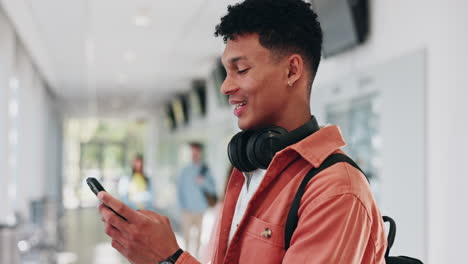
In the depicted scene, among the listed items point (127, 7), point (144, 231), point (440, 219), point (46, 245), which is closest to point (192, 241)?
point (46, 245)

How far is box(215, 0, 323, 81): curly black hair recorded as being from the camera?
1.02 metres

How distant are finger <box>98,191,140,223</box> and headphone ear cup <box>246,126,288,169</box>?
11.6 inches

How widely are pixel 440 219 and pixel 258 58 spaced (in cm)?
192

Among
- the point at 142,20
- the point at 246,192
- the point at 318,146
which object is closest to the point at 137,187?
the point at 142,20

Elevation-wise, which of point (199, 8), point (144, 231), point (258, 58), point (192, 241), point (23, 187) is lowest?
point (192, 241)

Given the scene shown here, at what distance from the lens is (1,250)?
3.68 meters

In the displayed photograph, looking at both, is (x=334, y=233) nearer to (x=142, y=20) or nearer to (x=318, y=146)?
(x=318, y=146)

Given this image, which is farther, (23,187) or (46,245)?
(23,187)

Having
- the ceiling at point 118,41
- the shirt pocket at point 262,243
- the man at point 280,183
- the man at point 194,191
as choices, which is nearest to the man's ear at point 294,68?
the man at point 280,183

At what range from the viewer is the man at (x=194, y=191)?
6.47 metres

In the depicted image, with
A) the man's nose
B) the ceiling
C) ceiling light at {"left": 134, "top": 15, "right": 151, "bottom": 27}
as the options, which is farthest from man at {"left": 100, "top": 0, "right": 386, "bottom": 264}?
ceiling light at {"left": 134, "top": 15, "right": 151, "bottom": 27}

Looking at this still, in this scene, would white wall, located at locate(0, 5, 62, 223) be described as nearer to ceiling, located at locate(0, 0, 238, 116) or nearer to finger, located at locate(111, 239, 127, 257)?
ceiling, located at locate(0, 0, 238, 116)

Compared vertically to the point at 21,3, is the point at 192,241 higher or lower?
lower

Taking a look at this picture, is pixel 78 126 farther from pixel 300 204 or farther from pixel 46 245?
pixel 300 204
